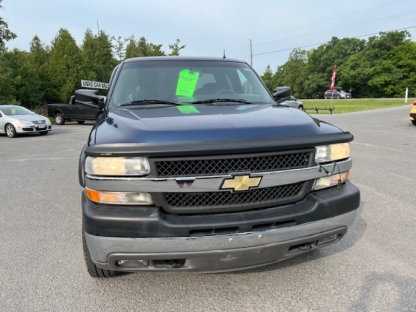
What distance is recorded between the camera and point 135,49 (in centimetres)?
4612

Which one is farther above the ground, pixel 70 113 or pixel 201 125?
pixel 201 125

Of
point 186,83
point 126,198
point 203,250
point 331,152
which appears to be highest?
point 186,83

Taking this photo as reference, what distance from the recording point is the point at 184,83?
11.5ft

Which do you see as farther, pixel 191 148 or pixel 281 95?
pixel 281 95

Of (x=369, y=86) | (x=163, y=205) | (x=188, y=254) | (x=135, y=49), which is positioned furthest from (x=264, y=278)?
(x=369, y=86)

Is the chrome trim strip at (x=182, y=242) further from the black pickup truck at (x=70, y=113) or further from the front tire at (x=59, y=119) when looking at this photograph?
the front tire at (x=59, y=119)

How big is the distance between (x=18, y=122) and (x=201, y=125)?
46.8 feet

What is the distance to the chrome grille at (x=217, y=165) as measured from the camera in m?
2.13

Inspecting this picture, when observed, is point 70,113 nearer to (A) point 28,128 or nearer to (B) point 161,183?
(A) point 28,128

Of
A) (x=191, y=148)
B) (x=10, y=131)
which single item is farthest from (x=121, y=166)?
(x=10, y=131)

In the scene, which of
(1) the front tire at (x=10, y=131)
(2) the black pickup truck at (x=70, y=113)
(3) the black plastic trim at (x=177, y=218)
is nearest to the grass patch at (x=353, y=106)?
(2) the black pickup truck at (x=70, y=113)

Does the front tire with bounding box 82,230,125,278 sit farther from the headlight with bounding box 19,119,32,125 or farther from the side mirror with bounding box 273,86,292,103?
the headlight with bounding box 19,119,32,125

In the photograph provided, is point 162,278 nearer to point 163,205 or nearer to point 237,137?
point 163,205

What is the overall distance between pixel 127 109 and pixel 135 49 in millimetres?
46054
